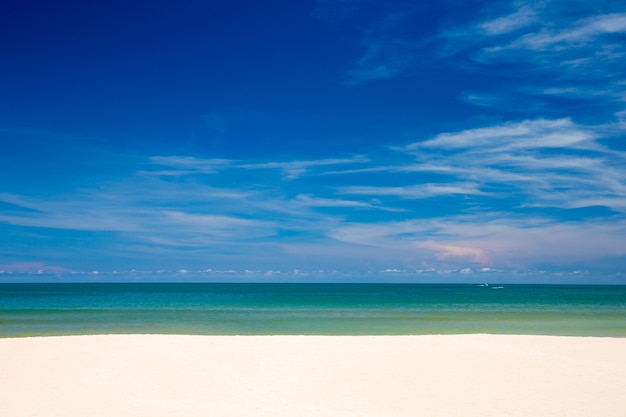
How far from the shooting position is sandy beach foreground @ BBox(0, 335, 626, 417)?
10.3m

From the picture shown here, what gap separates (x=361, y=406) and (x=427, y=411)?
4.43ft

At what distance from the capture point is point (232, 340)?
20.1 meters

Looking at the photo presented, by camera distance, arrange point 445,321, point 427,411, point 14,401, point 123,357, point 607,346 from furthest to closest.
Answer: point 445,321 < point 607,346 < point 123,357 < point 14,401 < point 427,411

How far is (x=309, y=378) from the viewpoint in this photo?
43.1ft

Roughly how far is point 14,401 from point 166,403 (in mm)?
3281

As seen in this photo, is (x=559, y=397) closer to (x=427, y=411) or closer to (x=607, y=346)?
(x=427, y=411)

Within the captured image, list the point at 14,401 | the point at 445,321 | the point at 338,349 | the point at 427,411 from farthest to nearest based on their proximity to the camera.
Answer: the point at 445,321, the point at 338,349, the point at 14,401, the point at 427,411

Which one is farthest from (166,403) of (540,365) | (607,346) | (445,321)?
(445,321)

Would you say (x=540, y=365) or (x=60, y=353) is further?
(x=60, y=353)

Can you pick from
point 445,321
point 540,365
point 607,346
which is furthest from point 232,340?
point 445,321

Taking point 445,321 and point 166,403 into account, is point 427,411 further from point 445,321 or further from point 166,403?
point 445,321

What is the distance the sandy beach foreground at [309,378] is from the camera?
10273 mm

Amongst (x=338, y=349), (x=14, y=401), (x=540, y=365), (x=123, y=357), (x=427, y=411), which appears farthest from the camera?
(x=338, y=349)

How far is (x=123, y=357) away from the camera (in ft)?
52.1
